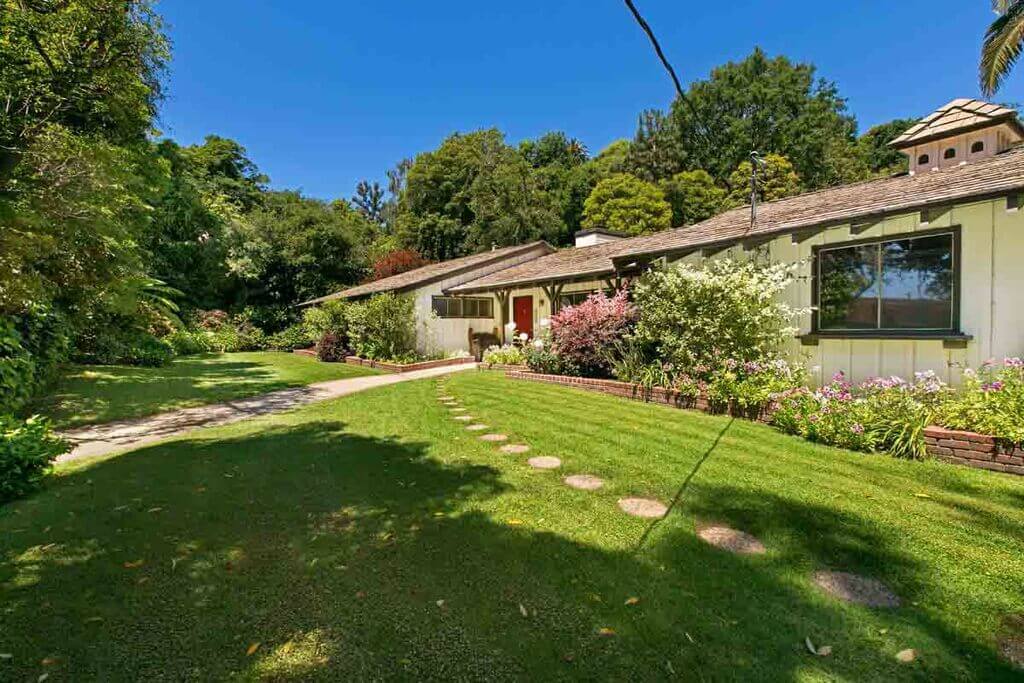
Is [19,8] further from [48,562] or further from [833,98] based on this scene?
[833,98]

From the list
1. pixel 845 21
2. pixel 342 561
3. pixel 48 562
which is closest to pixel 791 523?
pixel 342 561

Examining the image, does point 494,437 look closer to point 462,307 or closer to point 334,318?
point 462,307

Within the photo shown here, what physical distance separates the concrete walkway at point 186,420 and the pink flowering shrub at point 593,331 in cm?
465

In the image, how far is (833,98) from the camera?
38.9 metres

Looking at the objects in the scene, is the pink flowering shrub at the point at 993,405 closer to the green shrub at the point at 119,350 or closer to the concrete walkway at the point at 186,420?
the concrete walkway at the point at 186,420

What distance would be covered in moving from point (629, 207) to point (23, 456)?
3272 cm

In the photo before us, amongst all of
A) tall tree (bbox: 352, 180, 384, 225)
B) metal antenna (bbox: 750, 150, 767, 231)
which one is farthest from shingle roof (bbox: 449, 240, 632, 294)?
tall tree (bbox: 352, 180, 384, 225)

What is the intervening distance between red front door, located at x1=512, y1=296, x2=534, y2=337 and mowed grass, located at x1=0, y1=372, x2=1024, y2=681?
11136 millimetres

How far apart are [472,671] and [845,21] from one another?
1787 cm

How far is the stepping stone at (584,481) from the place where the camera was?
4078 mm

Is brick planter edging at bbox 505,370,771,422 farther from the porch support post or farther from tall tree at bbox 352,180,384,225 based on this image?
tall tree at bbox 352,180,384,225

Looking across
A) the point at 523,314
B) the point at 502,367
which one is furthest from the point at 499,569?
the point at 523,314

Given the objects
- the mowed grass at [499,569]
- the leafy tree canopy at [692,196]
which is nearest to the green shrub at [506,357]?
the mowed grass at [499,569]

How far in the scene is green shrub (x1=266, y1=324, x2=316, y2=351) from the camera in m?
24.8
